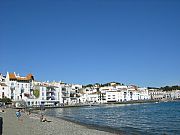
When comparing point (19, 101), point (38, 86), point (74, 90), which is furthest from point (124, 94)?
point (19, 101)

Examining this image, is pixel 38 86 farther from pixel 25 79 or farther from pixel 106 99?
pixel 106 99

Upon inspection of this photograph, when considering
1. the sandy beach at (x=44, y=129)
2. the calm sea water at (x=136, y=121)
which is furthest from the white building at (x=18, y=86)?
the sandy beach at (x=44, y=129)

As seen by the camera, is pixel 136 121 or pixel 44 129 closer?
pixel 44 129

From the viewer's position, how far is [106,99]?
623ft

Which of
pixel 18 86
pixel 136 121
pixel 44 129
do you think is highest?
pixel 18 86

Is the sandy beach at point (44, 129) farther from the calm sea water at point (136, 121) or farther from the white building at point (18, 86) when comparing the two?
the white building at point (18, 86)

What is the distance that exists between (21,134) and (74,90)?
456 ft

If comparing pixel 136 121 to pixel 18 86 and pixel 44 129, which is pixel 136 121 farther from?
pixel 18 86

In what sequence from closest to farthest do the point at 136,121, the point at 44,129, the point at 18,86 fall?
the point at 44,129 < the point at 136,121 < the point at 18,86

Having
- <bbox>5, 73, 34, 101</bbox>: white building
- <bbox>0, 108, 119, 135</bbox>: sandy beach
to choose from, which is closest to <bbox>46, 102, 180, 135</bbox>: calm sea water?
<bbox>0, 108, 119, 135</bbox>: sandy beach

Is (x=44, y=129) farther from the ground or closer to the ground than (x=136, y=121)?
farther from the ground

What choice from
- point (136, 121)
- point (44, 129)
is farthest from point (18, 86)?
point (44, 129)

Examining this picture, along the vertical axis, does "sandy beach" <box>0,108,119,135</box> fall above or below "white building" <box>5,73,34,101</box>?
below

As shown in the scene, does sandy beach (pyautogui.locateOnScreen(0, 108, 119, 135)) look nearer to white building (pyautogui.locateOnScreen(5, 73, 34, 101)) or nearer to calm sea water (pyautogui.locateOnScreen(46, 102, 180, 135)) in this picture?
calm sea water (pyautogui.locateOnScreen(46, 102, 180, 135))
